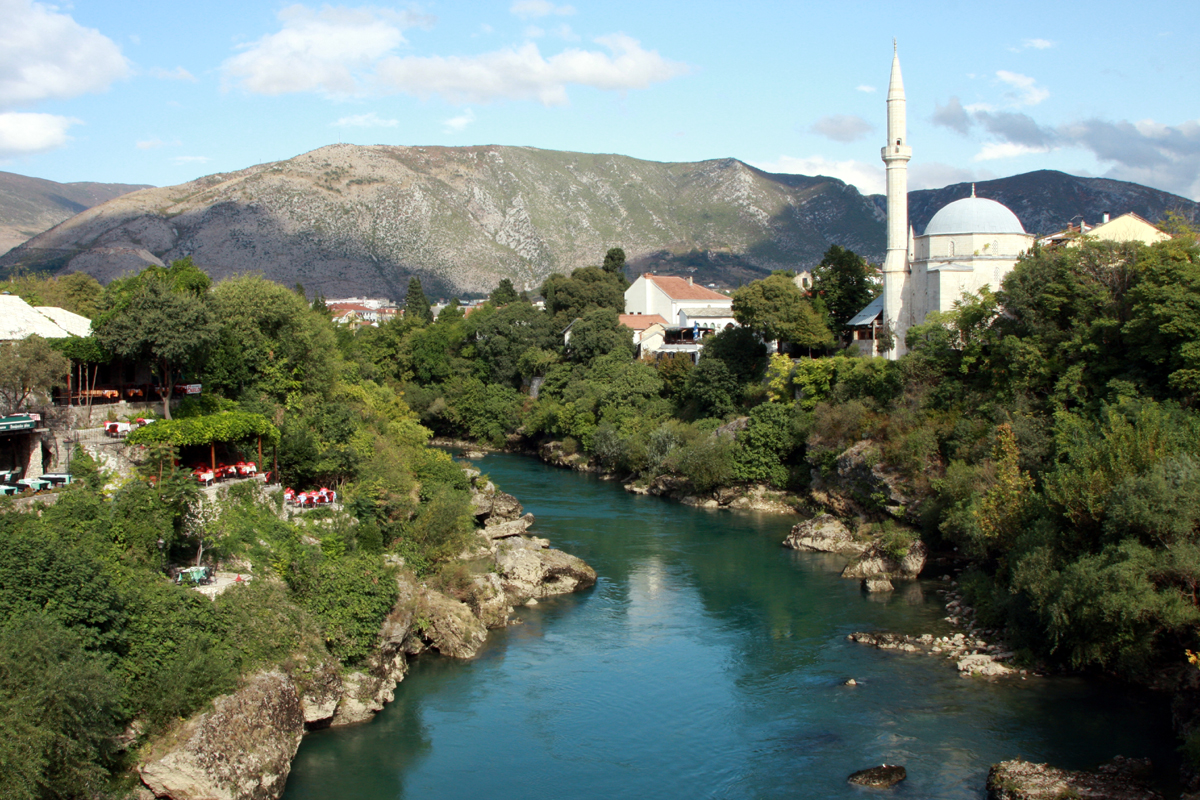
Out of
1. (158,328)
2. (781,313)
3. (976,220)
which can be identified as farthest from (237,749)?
(781,313)

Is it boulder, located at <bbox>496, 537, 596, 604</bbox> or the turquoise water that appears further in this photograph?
boulder, located at <bbox>496, 537, 596, 604</bbox>

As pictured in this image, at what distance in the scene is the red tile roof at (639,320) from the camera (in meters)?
67.7

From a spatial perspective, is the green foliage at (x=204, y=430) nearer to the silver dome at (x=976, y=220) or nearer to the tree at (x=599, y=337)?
the silver dome at (x=976, y=220)

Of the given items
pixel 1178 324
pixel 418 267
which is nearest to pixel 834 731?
pixel 1178 324

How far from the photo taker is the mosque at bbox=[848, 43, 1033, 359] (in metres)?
39.9

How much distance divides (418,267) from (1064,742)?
123 m

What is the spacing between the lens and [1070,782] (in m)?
16.8

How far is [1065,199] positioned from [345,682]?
5496 inches

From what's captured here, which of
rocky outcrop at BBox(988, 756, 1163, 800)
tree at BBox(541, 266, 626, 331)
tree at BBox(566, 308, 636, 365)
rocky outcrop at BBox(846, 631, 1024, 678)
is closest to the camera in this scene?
rocky outcrop at BBox(988, 756, 1163, 800)

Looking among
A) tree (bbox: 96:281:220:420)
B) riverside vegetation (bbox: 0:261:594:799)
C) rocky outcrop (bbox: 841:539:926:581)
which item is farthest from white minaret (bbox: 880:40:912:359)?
tree (bbox: 96:281:220:420)

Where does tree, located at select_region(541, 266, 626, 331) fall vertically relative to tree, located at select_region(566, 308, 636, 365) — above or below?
above

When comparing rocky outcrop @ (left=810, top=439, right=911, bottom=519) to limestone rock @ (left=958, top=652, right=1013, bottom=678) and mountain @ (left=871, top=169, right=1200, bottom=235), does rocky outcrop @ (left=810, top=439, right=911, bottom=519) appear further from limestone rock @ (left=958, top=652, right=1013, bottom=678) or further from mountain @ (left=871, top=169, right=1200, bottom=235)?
mountain @ (left=871, top=169, right=1200, bottom=235)

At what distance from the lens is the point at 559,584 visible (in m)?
30.2

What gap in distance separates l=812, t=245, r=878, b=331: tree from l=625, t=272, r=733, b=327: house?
1845cm
